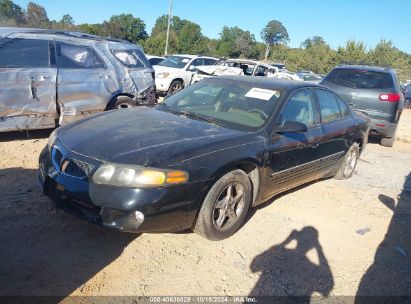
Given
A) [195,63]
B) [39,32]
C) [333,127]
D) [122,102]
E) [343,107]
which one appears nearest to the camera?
[333,127]

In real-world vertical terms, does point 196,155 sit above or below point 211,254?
above

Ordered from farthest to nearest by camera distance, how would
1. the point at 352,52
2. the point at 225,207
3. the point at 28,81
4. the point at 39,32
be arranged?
1. the point at 352,52
2. the point at 39,32
3. the point at 28,81
4. the point at 225,207

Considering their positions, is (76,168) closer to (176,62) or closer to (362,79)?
(362,79)

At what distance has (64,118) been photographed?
6.41 meters

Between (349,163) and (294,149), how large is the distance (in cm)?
224

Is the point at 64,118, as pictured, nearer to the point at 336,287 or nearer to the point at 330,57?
the point at 336,287

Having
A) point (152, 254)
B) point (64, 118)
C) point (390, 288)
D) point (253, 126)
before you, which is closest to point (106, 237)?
point (152, 254)

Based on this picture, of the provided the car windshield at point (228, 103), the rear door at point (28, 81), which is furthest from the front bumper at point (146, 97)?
the car windshield at point (228, 103)

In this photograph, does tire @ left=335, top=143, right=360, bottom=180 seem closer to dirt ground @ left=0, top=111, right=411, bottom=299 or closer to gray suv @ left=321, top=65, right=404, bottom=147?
dirt ground @ left=0, top=111, right=411, bottom=299

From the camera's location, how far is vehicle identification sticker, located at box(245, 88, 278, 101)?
4379 millimetres

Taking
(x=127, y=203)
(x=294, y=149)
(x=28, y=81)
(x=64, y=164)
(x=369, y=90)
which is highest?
(x=369, y=90)

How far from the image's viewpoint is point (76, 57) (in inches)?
263

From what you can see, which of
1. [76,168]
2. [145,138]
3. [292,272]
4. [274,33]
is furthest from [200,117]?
[274,33]

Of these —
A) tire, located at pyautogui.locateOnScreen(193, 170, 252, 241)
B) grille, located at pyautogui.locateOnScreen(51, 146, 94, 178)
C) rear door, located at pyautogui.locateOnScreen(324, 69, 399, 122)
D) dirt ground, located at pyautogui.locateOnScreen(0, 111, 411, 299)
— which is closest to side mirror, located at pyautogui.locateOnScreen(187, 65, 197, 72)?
rear door, located at pyautogui.locateOnScreen(324, 69, 399, 122)
